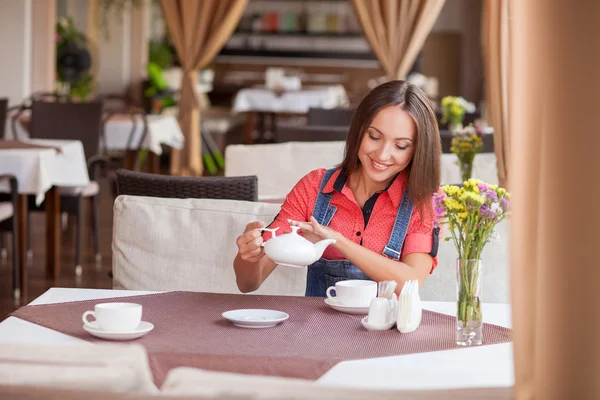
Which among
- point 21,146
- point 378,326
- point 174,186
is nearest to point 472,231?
point 378,326

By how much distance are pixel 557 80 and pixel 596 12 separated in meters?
0.09

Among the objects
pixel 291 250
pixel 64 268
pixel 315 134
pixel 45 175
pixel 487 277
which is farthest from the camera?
pixel 64 268

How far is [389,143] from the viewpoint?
8.29ft

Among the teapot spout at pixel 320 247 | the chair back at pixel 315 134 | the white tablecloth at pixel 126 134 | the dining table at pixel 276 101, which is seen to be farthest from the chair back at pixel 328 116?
the teapot spout at pixel 320 247

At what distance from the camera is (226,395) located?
1.16 meters

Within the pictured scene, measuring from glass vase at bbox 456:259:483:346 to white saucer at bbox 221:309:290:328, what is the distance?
367mm

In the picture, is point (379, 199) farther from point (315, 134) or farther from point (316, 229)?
point (315, 134)

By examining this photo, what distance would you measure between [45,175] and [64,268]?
3.41 ft

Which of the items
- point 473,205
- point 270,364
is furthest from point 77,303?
point 473,205

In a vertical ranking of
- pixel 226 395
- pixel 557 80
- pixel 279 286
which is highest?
pixel 557 80

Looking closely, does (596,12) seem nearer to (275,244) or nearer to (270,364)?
(270,364)

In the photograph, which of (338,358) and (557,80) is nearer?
(557,80)

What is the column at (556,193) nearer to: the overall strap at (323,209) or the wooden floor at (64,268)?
the overall strap at (323,209)

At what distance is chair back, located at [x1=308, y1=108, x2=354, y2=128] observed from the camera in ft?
24.9
